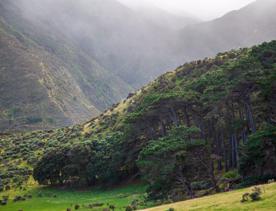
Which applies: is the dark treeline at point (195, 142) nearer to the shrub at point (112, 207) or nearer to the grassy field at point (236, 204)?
the shrub at point (112, 207)

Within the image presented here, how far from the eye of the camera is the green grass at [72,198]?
2377 inches

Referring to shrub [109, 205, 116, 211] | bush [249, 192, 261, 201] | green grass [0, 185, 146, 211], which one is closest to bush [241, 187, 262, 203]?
bush [249, 192, 261, 201]

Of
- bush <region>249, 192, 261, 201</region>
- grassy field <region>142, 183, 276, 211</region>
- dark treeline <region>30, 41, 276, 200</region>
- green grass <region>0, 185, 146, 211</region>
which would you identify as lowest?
green grass <region>0, 185, 146, 211</region>

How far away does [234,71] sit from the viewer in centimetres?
6569

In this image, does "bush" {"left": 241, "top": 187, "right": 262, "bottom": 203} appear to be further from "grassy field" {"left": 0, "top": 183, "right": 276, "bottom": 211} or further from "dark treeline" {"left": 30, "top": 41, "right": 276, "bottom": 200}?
"dark treeline" {"left": 30, "top": 41, "right": 276, "bottom": 200}

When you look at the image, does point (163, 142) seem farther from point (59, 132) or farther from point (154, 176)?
point (59, 132)

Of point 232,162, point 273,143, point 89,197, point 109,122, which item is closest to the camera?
point 273,143

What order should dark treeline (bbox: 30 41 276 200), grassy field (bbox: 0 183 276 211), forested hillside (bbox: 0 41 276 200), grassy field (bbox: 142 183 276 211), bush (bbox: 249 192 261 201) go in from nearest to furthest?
grassy field (bbox: 142 183 276 211) → grassy field (bbox: 0 183 276 211) → bush (bbox: 249 192 261 201) → dark treeline (bbox: 30 41 276 200) → forested hillside (bbox: 0 41 276 200)

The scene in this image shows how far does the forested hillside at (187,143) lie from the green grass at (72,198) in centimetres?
424

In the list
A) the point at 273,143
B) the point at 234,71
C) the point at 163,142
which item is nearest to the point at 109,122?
the point at 234,71

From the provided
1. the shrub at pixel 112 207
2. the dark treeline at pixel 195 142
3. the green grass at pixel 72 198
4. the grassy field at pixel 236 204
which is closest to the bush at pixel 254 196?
the grassy field at pixel 236 204

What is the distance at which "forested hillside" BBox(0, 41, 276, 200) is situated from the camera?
1854 inches

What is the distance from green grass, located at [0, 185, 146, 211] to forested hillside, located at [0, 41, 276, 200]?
13.9 ft

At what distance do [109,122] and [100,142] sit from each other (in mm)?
26183
